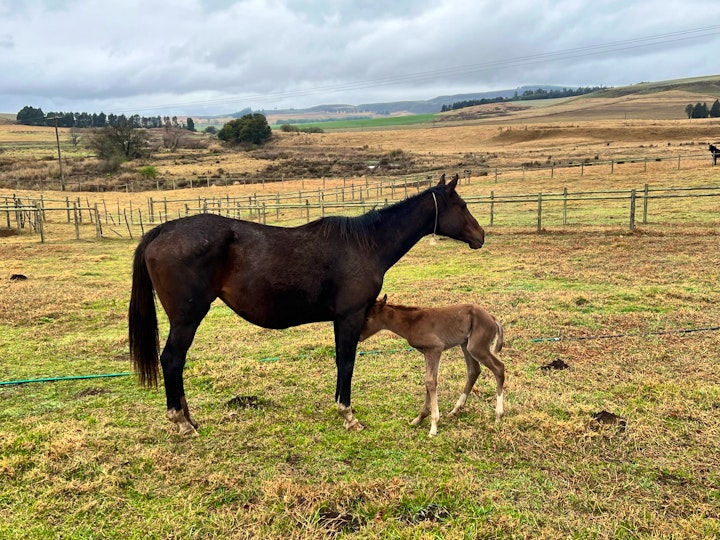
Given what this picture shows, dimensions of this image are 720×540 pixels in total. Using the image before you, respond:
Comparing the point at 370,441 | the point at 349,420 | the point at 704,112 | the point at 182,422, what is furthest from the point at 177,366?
the point at 704,112

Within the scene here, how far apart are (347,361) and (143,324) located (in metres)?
2.02

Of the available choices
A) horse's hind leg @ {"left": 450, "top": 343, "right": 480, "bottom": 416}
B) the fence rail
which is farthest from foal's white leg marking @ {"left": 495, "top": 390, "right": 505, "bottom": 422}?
the fence rail

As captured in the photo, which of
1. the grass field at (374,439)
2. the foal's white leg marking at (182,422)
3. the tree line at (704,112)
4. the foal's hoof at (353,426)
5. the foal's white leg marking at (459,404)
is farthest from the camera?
the tree line at (704,112)

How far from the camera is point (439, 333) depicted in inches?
187

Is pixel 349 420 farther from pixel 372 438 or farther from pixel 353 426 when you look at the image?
pixel 372 438

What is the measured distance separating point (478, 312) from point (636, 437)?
1.70m

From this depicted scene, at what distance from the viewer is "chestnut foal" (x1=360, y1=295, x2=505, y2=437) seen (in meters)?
4.73

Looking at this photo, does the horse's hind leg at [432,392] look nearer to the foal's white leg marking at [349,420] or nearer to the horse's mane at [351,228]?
the foal's white leg marking at [349,420]

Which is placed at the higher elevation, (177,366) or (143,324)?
(143,324)

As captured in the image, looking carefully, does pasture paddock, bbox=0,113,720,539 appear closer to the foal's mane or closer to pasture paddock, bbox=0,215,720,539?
pasture paddock, bbox=0,215,720,539

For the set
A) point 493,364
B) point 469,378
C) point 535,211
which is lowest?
point 535,211

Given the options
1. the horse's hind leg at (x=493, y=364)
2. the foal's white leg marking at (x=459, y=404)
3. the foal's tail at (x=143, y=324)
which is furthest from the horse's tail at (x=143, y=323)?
the horse's hind leg at (x=493, y=364)

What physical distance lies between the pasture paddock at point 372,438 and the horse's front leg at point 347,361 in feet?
0.52

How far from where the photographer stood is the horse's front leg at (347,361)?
15.7 feet
